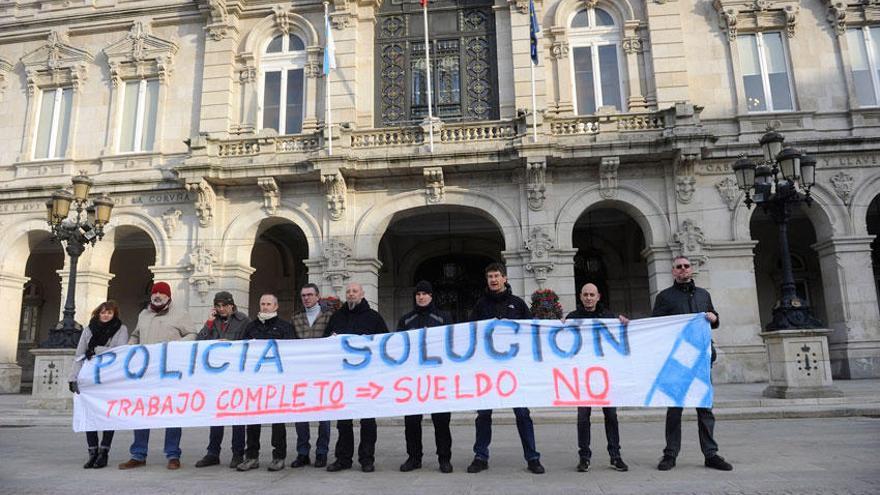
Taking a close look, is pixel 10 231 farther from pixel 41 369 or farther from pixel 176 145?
pixel 41 369

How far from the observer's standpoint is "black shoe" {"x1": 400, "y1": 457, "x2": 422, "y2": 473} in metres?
6.47

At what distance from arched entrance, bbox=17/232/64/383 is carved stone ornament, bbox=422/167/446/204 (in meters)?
16.6

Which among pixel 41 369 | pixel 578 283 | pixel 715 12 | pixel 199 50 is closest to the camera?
pixel 41 369

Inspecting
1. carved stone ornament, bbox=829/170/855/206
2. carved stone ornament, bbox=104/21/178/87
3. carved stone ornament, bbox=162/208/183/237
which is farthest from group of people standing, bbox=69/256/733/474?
carved stone ornament, bbox=104/21/178/87

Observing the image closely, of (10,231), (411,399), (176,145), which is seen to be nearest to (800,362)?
(411,399)

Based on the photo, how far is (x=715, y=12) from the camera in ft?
62.3

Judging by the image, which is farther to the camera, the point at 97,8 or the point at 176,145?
the point at 97,8

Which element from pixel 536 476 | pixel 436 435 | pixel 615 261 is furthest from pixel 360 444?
pixel 615 261

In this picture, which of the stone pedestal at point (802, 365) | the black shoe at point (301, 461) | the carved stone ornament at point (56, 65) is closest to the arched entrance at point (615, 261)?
the stone pedestal at point (802, 365)

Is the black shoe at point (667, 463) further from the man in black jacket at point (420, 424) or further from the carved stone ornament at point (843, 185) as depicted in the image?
the carved stone ornament at point (843, 185)

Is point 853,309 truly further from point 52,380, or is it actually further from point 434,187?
point 52,380

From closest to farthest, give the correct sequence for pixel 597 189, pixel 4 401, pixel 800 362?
1. pixel 800 362
2. pixel 4 401
3. pixel 597 189

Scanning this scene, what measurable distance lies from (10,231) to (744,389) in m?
22.4

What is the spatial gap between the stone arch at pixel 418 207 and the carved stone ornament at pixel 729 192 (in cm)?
585
